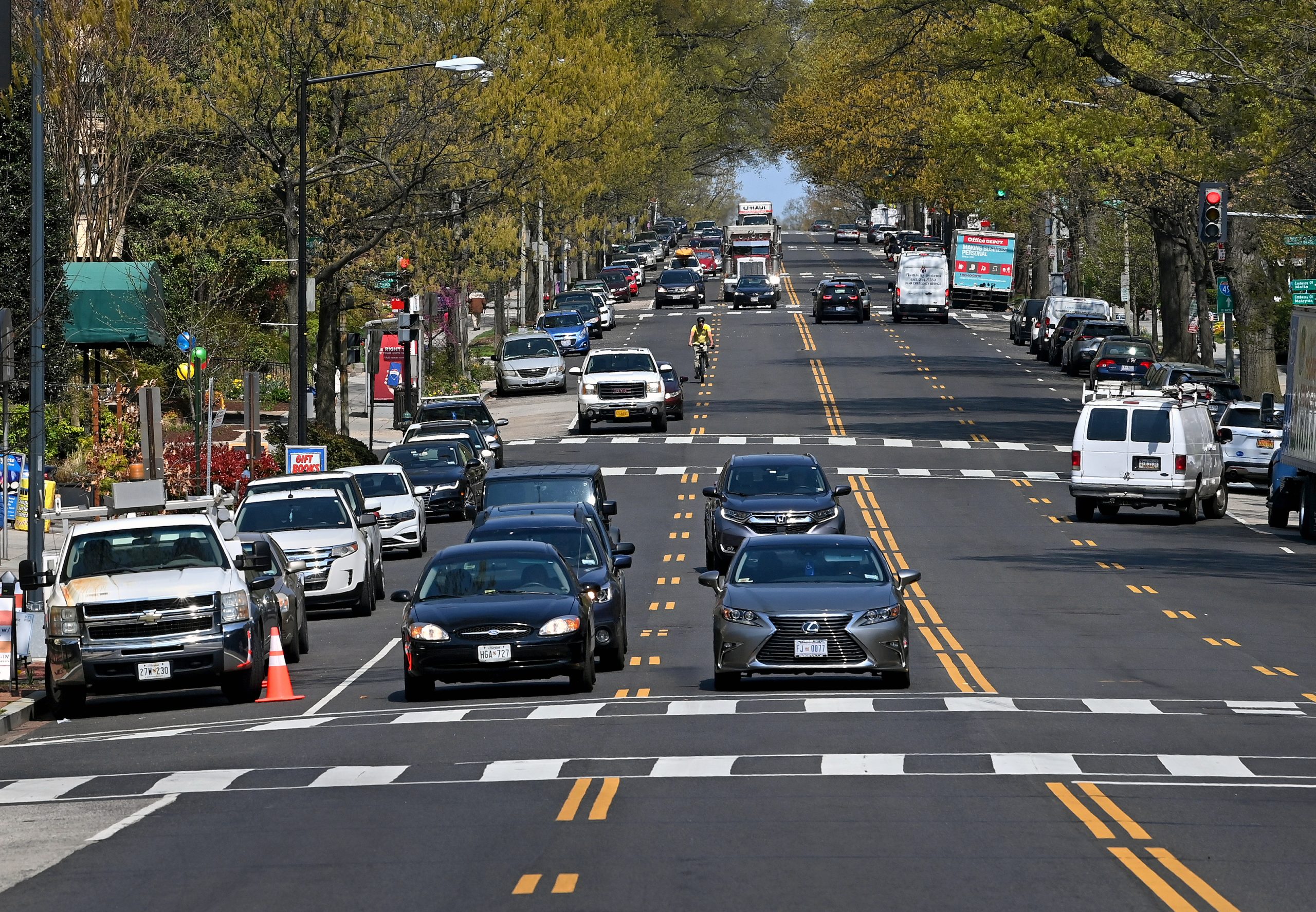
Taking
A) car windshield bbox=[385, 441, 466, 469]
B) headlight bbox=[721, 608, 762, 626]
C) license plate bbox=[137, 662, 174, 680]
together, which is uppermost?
car windshield bbox=[385, 441, 466, 469]

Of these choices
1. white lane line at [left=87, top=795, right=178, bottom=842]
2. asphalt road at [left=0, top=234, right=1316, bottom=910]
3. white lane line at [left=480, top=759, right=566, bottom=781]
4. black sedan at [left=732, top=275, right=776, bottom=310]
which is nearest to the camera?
asphalt road at [left=0, top=234, right=1316, bottom=910]

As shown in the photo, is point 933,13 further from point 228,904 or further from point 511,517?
point 228,904

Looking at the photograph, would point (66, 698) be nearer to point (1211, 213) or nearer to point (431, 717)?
point (431, 717)

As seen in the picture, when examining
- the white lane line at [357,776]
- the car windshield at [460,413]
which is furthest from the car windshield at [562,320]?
the white lane line at [357,776]

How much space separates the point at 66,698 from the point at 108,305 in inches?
978

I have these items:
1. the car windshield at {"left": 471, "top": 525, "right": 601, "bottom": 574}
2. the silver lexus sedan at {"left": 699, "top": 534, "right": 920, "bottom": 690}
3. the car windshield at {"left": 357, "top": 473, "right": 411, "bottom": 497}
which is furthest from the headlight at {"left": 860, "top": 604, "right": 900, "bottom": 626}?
the car windshield at {"left": 357, "top": 473, "right": 411, "bottom": 497}

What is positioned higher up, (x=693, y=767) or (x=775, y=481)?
(x=775, y=481)

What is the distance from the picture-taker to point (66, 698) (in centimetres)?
2050

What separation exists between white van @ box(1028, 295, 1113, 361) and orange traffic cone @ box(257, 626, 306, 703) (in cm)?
5125

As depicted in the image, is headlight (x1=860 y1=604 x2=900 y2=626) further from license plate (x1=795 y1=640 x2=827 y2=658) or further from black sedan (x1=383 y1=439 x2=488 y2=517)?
black sedan (x1=383 y1=439 x2=488 y2=517)

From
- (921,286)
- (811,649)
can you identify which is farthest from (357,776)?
(921,286)

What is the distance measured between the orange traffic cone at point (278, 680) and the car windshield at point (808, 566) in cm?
453

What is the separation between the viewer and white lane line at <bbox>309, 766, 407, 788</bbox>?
14.9 meters

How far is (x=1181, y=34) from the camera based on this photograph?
41625 millimetres
